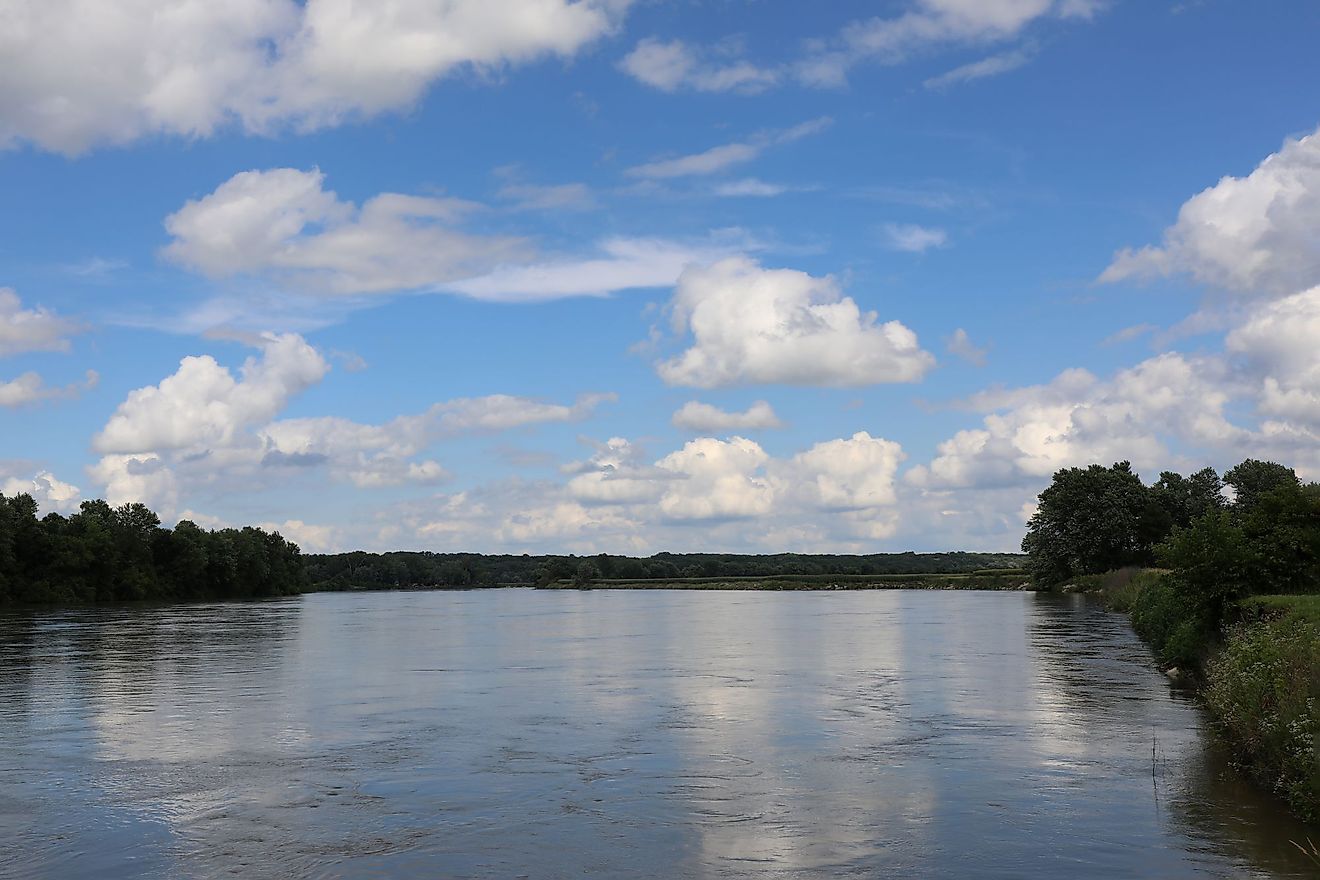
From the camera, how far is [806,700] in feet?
92.9

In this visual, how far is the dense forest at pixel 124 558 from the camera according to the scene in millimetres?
95625

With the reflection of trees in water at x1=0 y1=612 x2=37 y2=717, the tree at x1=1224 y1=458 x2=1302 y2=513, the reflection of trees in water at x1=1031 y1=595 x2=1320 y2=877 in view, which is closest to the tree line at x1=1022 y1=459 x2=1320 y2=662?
the reflection of trees in water at x1=1031 y1=595 x2=1320 y2=877

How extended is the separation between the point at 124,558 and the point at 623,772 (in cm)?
10613

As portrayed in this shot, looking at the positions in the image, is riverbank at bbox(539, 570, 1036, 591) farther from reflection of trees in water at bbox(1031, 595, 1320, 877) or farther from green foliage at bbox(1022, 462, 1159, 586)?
reflection of trees in water at bbox(1031, 595, 1320, 877)

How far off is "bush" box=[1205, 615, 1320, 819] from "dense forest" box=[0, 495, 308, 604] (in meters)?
93.4

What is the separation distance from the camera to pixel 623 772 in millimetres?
19125

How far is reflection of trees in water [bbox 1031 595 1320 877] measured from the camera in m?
14.1

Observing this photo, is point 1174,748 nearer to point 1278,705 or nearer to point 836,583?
point 1278,705

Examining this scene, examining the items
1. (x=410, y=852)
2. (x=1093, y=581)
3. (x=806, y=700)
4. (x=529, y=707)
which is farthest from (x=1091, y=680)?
(x=1093, y=581)

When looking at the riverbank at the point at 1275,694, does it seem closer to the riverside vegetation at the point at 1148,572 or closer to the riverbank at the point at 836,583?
the riverside vegetation at the point at 1148,572

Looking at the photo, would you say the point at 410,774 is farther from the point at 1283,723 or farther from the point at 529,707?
the point at 1283,723

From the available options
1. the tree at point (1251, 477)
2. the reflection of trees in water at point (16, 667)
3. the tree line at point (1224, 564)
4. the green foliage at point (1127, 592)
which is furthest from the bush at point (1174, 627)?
the tree at point (1251, 477)

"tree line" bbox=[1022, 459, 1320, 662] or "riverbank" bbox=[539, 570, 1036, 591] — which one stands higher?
"tree line" bbox=[1022, 459, 1320, 662]

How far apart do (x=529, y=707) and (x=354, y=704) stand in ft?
14.9
